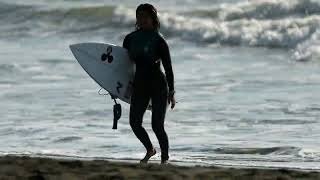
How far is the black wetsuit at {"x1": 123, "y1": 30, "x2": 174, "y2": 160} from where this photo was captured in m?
9.06

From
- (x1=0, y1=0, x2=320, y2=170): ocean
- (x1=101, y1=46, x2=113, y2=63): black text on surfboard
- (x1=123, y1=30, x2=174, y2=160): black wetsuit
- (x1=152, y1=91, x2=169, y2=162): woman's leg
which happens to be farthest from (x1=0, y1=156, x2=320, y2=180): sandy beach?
(x1=0, y1=0, x2=320, y2=170): ocean

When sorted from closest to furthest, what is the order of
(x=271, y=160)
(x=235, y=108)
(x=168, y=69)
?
(x=168, y=69) → (x=271, y=160) → (x=235, y=108)

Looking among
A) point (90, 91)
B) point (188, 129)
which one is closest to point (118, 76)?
point (188, 129)

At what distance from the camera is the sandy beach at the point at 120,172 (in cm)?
834

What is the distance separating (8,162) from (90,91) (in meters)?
8.14

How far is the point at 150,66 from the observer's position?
29.8ft

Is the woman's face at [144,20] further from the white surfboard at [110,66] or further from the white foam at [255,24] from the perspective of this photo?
the white foam at [255,24]

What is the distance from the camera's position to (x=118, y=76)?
9.73 m

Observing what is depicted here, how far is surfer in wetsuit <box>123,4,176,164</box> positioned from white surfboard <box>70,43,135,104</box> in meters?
0.31

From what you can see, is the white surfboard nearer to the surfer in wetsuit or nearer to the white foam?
the surfer in wetsuit

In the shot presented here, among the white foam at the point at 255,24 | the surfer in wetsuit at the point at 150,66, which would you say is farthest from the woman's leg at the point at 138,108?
the white foam at the point at 255,24

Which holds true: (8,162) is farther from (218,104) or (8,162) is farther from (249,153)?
(218,104)

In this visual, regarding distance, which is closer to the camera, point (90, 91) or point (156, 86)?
point (156, 86)

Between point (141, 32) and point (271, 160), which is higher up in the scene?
point (141, 32)
